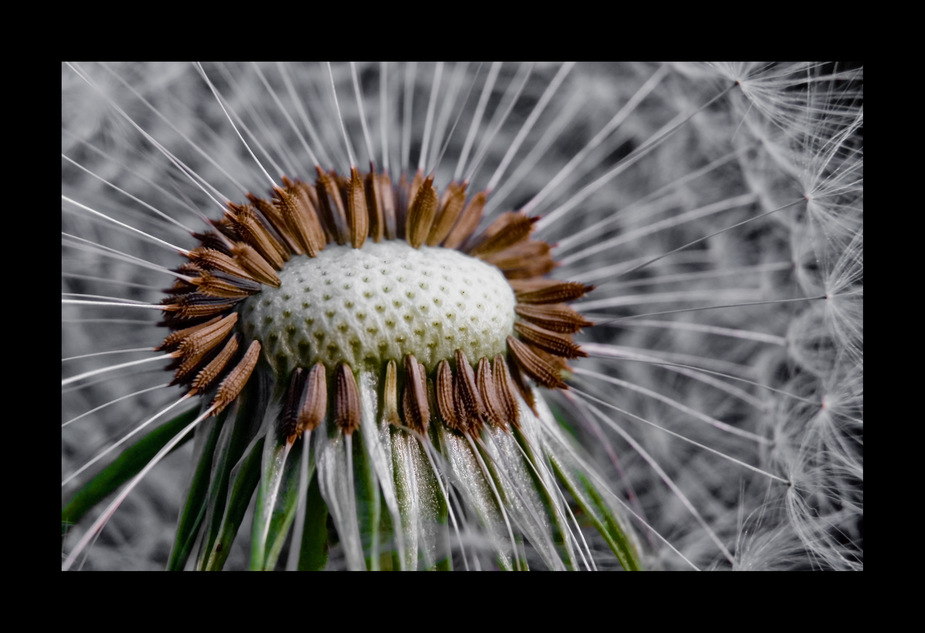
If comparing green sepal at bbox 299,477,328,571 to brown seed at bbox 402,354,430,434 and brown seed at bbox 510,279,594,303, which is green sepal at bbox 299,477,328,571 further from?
brown seed at bbox 510,279,594,303

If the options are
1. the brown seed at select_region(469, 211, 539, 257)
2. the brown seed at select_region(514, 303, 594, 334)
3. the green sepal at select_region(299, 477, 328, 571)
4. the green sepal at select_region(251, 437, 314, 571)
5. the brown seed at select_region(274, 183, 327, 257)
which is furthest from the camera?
the brown seed at select_region(469, 211, 539, 257)

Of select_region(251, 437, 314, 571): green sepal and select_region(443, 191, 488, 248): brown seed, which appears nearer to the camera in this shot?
select_region(251, 437, 314, 571): green sepal

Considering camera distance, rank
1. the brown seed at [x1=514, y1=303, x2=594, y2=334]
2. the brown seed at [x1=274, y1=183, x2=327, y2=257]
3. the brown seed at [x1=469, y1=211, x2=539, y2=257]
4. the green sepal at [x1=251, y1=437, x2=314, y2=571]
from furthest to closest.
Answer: the brown seed at [x1=469, y1=211, x2=539, y2=257] < the brown seed at [x1=514, y1=303, x2=594, y2=334] < the brown seed at [x1=274, y1=183, x2=327, y2=257] < the green sepal at [x1=251, y1=437, x2=314, y2=571]

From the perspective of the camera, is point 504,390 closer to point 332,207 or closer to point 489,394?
point 489,394

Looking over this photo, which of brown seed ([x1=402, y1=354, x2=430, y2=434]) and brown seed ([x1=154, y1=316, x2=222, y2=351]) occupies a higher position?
brown seed ([x1=154, y1=316, x2=222, y2=351])

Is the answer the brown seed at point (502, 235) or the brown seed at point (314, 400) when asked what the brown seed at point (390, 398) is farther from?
the brown seed at point (502, 235)

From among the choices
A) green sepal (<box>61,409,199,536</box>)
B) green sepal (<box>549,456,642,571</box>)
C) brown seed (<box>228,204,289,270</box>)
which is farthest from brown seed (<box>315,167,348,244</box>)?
green sepal (<box>549,456,642,571</box>)

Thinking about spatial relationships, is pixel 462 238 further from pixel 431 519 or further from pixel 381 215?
pixel 431 519
